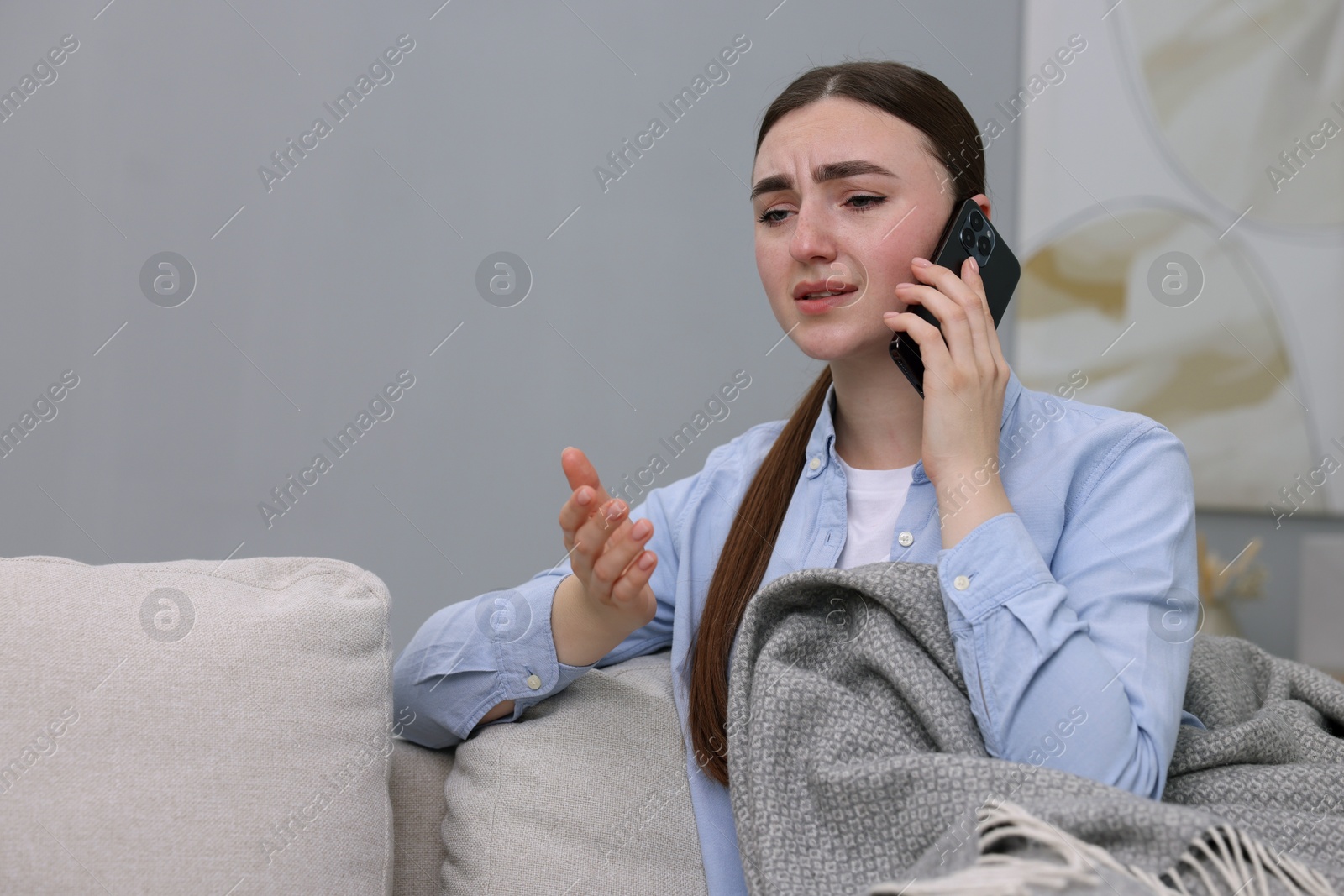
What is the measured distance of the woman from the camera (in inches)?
35.1

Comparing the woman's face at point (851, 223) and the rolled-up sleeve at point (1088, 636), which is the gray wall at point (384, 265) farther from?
the rolled-up sleeve at point (1088, 636)

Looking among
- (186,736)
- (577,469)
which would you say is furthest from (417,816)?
(577,469)

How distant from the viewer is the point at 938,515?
1091mm

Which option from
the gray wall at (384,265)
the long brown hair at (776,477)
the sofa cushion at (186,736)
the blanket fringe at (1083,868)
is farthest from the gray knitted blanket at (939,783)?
the gray wall at (384,265)

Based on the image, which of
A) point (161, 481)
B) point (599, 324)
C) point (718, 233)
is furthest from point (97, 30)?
point (718, 233)

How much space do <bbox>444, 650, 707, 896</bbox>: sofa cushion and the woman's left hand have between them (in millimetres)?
401

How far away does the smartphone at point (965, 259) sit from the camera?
1.09 m

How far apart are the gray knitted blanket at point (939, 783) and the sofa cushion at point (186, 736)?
13.8 inches

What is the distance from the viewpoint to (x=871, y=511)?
1.17 meters

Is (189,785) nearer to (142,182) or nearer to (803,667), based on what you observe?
(803,667)

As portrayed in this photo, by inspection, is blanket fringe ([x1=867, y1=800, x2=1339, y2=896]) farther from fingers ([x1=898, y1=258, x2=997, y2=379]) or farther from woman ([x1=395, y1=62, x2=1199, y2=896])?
fingers ([x1=898, y1=258, x2=997, y2=379])

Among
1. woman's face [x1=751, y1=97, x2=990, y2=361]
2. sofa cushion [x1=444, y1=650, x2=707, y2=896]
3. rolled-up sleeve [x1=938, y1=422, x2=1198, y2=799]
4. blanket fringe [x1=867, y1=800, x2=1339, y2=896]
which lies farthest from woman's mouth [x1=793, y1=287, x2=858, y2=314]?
blanket fringe [x1=867, y1=800, x2=1339, y2=896]

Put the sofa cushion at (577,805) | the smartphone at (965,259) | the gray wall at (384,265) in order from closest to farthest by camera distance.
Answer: the sofa cushion at (577,805), the smartphone at (965,259), the gray wall at (384,265)

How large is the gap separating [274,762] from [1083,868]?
0.65 metres
